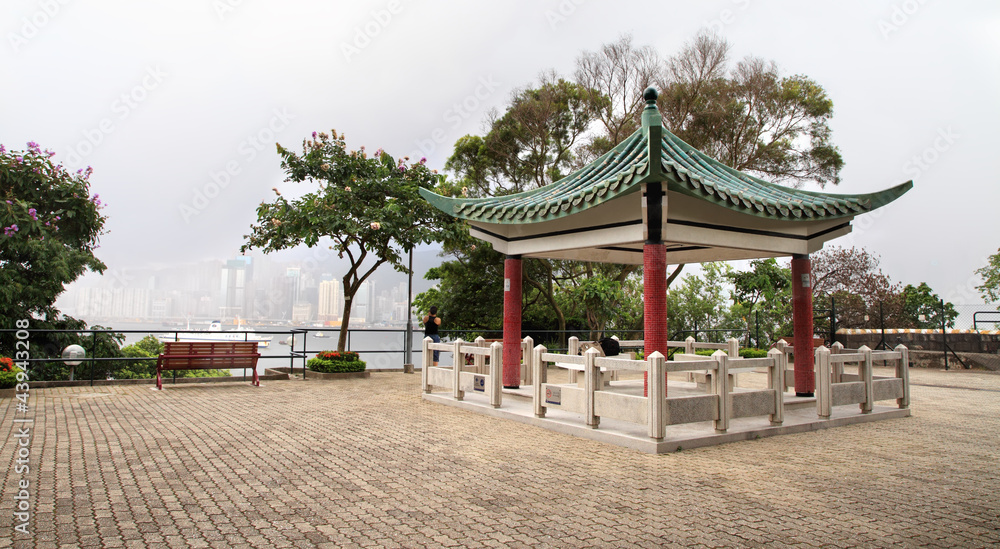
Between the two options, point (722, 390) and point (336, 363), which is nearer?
point (722, 390)

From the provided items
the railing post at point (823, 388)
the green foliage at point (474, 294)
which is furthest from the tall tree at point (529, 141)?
the railing post at point (823, 388)

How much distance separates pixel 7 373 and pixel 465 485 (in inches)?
398

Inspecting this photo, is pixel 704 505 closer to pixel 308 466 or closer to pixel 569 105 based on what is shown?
pixel 308 466

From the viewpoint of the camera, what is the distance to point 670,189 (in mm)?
8562

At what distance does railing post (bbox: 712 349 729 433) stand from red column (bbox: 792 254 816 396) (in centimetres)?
368

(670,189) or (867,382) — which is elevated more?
(670,189)

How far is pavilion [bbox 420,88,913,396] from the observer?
8372mm

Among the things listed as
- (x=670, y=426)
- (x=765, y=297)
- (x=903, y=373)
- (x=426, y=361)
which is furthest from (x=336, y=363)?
(x=765, y=297)

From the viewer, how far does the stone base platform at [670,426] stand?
23.9 feet

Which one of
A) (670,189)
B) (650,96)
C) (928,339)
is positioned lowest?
(928,339)

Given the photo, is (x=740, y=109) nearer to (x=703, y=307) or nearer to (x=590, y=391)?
(x=703, y=307)

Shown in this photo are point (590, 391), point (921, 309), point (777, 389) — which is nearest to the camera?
point (590, 391)

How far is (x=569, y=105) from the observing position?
77.8 feet

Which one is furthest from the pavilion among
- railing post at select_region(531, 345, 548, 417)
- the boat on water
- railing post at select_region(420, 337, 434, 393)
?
the boat on water
